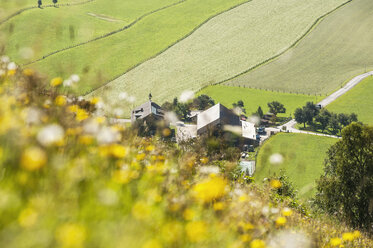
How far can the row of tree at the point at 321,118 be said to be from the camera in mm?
84438

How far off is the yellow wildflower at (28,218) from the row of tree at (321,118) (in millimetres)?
86384

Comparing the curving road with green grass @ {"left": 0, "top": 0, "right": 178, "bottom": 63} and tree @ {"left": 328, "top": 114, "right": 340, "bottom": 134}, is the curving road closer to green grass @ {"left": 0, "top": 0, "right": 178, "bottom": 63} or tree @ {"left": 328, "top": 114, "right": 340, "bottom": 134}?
tree @ {"left": 328, "top": 114, "right": 340, "bottom": 134}

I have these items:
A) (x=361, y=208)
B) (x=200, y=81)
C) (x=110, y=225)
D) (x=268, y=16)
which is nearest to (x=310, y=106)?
(x=200, y=81)

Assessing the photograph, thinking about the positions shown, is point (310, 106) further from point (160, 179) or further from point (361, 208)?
point (160, 179)

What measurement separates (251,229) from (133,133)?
2.33 metres

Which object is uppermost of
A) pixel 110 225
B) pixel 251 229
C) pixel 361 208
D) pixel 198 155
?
pixel 110 225

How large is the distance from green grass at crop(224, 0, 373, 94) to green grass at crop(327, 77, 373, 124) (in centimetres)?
598

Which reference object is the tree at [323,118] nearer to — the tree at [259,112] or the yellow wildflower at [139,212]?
the tree at [259,112]

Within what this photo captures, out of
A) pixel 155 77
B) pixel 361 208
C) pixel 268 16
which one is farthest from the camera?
pixel 268 16

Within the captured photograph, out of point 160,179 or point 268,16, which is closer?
point 160,179

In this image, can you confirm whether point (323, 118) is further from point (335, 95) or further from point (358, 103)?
point (335, 95)

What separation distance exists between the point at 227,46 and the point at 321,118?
151 feet

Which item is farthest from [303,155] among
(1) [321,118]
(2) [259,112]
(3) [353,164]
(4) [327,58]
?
(4) [327,58]

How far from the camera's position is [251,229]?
461cm
